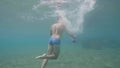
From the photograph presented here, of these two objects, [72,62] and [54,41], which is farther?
[72,62]

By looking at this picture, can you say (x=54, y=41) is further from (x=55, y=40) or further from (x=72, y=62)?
(x=72, y=62)

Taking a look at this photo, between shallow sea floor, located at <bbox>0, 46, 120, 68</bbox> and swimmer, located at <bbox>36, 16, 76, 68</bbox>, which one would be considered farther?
shallow sea floor, located at <bbox>0, 46, 120, 68</bbox>

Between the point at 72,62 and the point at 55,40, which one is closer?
the point at 55,40

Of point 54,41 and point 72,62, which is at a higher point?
point 54,41

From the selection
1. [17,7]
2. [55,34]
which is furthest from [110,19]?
[55,34]

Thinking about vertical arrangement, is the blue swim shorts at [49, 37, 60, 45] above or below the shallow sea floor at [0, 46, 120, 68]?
above

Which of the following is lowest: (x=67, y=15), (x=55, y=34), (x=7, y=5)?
(x=55, y=34)

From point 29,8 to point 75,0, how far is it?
753 centimetres

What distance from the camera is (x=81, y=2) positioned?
20703 millimetres

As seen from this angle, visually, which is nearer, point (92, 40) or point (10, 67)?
point (10, 67)

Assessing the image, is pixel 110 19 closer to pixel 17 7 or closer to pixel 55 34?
pixel 17 7

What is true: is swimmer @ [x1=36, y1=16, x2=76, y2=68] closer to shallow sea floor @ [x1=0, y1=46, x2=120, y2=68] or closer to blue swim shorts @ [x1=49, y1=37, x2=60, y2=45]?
blue swim shorts @ [x1=49, y1=37, x2=60, y2=45]

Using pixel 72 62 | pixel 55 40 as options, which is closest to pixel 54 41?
pixel 55 40

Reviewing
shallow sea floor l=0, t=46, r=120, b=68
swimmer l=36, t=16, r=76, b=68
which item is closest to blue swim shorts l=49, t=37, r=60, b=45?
swimmer l=36, t=16, r=76, b=68
